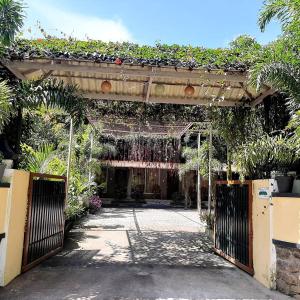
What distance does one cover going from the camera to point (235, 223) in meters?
6.88

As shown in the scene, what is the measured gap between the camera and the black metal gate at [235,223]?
625cm

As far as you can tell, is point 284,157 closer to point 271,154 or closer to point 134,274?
point 271,154

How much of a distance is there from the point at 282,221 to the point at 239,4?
482 centimetres

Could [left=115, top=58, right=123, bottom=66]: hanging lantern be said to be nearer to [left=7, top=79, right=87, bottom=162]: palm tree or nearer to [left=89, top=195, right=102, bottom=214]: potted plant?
[left=7, top=79, right=87, bottom=162]: palm tree

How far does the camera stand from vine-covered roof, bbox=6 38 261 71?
6.15 m

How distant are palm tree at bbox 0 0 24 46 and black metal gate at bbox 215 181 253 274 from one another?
4491 mm

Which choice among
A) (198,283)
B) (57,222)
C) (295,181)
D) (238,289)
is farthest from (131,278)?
(295,181)

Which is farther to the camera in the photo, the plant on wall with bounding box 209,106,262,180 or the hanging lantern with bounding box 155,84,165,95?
the plant on wall with bounding box 209,106,262,180

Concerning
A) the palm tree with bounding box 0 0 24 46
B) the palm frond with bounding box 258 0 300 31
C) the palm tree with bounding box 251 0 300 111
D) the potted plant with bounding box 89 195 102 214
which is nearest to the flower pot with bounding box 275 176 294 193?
the palm tree with bounding box 251 0 300 111

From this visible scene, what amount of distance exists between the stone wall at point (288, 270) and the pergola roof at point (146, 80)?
10.6 ft

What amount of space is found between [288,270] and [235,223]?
6.07 feet

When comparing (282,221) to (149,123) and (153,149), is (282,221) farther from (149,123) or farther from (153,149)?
(153,149)

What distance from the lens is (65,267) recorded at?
6.23 m

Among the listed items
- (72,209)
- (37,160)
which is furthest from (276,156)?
(72,209)
